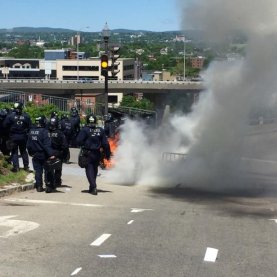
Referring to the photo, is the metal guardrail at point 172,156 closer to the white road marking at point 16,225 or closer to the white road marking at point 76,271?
the white road marking at point 16,225

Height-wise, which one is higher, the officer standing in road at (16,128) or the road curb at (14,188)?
the officer standing in road at (16,128)

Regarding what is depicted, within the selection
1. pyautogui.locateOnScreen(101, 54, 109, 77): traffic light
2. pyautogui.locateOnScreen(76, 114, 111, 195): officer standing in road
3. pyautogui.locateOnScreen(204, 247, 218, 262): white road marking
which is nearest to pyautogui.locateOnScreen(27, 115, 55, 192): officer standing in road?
pyautogui.locateOnScreen(76, 114, 111, 195): officer standing in road

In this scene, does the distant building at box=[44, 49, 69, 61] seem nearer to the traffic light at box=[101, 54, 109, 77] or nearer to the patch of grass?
the traffic light at box=[101, 54, 109, 77]

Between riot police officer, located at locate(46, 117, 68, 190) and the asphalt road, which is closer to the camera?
the asphalt road

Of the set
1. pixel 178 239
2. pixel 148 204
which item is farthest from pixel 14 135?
pixel 178 239

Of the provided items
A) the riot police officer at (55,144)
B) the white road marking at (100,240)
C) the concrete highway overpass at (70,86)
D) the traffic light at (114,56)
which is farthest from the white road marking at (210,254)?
the concrete highway overpass at (70,86)

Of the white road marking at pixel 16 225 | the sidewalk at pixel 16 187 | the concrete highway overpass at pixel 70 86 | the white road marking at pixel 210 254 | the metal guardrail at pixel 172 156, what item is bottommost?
the concrete highway overpass at pixel 70 86

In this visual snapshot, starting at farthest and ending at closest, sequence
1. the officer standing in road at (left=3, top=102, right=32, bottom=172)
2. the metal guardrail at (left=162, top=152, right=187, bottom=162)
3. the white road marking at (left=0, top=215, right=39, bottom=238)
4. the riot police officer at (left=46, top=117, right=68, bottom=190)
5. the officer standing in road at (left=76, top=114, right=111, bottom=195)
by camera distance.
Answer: the metal guardrail at (left=162, top=152, right=187, bottom=162) → the officer standing in road at (left=3, top=102, right=32, bottom=172) → the riot police officer at (left=46, top=117, right=68, bottom=190) → the officer standing in road at (left=76, top=114, right=111, bottom=195) → the white road marking at (left=0, top=215, right=39, bottom=238)

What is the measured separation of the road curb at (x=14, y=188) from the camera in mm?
12234

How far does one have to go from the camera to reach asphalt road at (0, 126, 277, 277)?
22.5 feet

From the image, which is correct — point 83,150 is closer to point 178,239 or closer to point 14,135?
point 14,135

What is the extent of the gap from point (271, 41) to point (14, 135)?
637 cm

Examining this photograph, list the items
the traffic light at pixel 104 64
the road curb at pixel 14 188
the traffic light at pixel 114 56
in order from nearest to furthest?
the road curb at pixel 14 188 < the traffic light at pixel 104 64 < the traffic light at pixel 114 56

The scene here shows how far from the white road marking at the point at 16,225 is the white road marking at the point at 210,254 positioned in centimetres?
267
